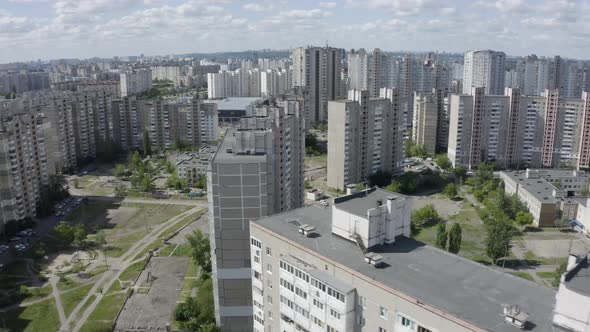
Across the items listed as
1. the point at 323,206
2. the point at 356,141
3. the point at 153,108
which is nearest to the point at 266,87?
the point at 153,108

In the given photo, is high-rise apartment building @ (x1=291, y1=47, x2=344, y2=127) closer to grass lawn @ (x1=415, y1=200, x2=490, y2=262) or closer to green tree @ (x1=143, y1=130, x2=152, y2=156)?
green tree @ (x1=143, y1=130, x2=152, y2=156)

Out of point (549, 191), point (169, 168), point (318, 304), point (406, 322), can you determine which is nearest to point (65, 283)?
point (318, 304)

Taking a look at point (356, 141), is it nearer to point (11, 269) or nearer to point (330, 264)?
point (11, 269)

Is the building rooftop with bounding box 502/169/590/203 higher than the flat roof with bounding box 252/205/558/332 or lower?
lower

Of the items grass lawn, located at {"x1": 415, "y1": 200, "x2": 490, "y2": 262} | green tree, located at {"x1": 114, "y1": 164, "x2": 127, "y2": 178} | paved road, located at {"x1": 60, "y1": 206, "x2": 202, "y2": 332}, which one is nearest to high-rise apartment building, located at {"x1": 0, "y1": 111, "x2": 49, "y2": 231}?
green tree, located at {"x1": 114, "y1": 164, "x2": 127, "y2": 178}

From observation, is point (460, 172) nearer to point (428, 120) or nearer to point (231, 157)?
point (428, 120)
